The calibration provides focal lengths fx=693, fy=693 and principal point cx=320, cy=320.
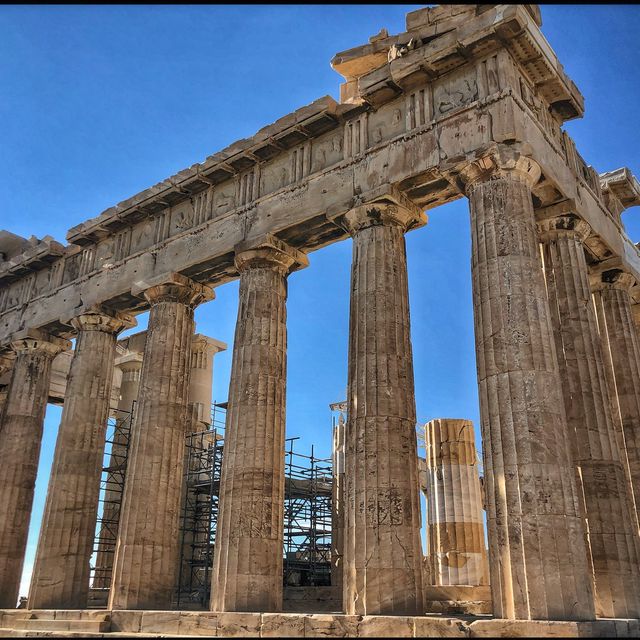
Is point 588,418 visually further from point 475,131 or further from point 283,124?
point 283,124

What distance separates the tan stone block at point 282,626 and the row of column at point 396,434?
1.18 metres

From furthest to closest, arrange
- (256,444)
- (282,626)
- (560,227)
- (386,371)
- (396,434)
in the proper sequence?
1. (560,227)
2. (256,444)
3. (386,371)
4. (396,434)
5. (282,626)

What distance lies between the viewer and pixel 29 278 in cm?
2917

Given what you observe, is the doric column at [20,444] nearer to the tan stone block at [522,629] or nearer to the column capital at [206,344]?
the column capital at [206,344]

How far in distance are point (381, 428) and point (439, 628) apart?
4640 millimetres

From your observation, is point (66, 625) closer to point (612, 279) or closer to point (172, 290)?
point (172, 290)

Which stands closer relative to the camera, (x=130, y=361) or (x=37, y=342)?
(x=37, y=342)

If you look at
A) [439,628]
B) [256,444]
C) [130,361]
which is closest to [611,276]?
[256,444]

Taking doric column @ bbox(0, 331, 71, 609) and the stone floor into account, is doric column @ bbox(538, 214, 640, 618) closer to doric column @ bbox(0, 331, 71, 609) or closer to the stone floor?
the stone floor

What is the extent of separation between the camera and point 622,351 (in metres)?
20.6

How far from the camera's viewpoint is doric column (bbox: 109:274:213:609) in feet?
63.5

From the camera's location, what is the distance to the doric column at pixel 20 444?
24844 millimetres

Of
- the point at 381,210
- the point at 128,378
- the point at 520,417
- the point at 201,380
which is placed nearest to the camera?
the point at 520,417

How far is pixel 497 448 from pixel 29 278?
2254 cm
